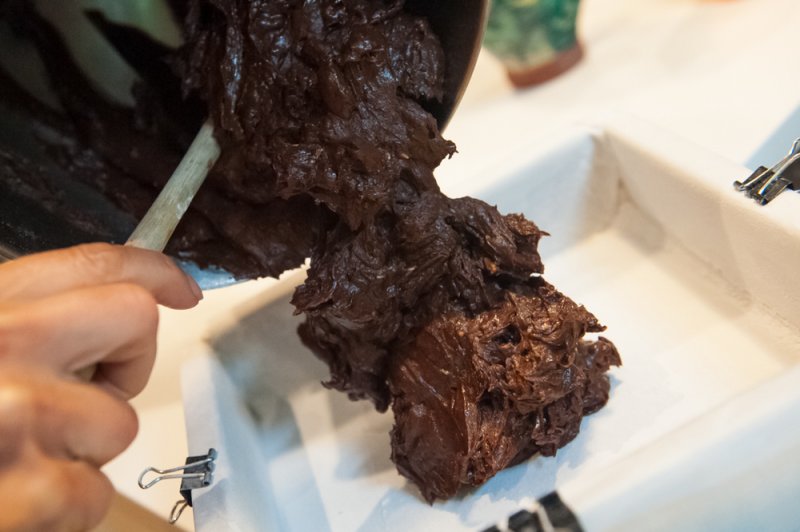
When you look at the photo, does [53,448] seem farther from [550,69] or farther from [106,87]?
[550,69]

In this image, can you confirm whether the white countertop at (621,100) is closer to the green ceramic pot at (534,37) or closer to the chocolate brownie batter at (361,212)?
the green ceramic pot at (534,37)

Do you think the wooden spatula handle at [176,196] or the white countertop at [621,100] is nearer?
the wooden spatula handle at [176,196]

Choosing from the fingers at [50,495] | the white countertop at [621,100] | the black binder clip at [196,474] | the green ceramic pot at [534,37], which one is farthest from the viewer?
the green ceramic pot at [534,37]

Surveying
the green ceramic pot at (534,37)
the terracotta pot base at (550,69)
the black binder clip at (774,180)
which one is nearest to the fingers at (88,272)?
the black binder clip at (774,180)

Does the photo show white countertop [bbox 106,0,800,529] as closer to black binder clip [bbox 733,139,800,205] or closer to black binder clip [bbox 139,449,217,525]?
black binder clip [bbox 139,449,217,525]

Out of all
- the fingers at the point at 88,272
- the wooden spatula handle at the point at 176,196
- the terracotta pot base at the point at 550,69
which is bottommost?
the terracotta pot base at the point at 550,69

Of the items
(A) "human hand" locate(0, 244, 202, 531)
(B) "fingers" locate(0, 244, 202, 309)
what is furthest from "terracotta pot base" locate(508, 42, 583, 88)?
(A) "human hand" locate(0, 244, 202, 531)
